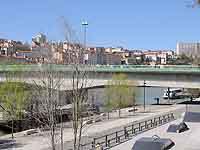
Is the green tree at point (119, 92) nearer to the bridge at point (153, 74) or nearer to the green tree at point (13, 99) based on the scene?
the bridge at point (153, 74)

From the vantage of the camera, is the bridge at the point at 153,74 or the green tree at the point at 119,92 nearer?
the bridge at the point at 153,74

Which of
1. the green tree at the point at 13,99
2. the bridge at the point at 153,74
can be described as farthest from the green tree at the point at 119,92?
the green tree at the point at 13,99

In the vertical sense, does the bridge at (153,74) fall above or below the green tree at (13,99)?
above

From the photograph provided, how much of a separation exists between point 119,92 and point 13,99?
18.1m

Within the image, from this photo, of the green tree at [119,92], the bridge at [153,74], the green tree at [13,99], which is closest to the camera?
the green tree at [13,99]

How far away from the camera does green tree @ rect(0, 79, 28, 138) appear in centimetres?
4188

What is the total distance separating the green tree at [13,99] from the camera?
41875 millimetres

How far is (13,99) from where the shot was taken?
1679 inches

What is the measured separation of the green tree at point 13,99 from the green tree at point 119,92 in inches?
611

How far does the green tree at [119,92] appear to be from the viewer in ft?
187

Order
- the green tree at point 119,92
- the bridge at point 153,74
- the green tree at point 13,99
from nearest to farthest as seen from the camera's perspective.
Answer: the green tree at point 13,99
the bridge at point 153,74
the green tree at point 119,92

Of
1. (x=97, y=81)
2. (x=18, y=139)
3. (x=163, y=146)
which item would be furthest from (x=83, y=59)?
(x=97, y=81)

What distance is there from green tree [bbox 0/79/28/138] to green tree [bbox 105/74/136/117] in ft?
50.9

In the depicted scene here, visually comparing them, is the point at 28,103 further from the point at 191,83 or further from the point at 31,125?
the point at 191,83
